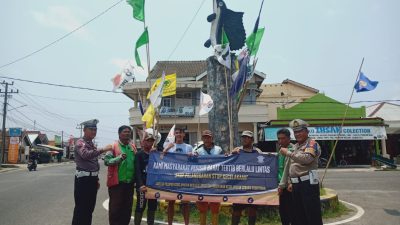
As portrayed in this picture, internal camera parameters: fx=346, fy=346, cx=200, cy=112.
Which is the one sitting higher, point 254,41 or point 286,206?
point 254,41

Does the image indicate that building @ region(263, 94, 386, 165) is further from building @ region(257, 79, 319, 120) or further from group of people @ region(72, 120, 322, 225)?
group of people @ region(72, 120, 322, 225)

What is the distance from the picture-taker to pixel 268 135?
78.8 feet

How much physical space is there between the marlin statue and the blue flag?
4.12 m

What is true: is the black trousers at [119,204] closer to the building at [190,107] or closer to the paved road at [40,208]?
the paved road at [40,208]

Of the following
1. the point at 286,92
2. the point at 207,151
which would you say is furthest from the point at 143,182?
the point at 286,92

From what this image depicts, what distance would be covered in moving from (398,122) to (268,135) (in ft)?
46.7

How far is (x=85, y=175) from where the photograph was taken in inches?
209

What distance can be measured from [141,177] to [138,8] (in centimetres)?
429

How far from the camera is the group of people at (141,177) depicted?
4801 mm

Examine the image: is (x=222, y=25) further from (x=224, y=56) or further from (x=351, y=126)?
(x=351, y=126)

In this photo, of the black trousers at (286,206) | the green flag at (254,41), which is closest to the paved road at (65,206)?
the black trousers at (286,206)

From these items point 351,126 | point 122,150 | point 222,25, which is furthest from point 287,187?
point 351,126

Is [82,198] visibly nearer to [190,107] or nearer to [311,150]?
[311,150]

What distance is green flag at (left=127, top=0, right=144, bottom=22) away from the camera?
809 centimetres
